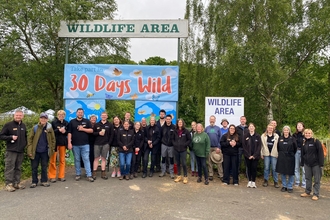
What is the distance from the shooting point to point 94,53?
11398 millimetres

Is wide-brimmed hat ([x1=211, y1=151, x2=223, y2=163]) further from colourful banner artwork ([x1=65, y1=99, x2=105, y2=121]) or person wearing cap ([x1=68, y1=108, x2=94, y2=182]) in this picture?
colourful banner artwork ([x1=65, y1=99, x2=105, y2=121])

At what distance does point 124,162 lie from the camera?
715 cm

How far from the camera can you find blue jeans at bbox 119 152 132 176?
23.4 feet

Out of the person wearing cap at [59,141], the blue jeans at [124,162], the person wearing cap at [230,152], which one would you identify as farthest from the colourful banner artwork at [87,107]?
the person wearing cap at [230,152]

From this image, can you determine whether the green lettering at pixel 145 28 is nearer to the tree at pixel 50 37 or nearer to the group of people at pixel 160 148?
the tree at pixel 50 37

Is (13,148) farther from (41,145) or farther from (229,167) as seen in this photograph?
(229,167)

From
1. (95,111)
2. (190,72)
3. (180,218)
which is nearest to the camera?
(180,218)

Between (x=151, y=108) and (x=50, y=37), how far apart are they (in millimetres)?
5068

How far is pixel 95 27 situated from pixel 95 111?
9.87 feet

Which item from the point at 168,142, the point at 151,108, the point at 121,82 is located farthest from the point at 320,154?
the point at 121,82

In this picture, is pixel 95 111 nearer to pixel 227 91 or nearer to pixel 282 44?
pixel 227 91

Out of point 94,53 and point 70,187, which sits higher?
point 94,53

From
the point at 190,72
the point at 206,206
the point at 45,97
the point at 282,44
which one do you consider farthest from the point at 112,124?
the point at 190,72

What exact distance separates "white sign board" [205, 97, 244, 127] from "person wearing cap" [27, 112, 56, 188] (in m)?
4.62
